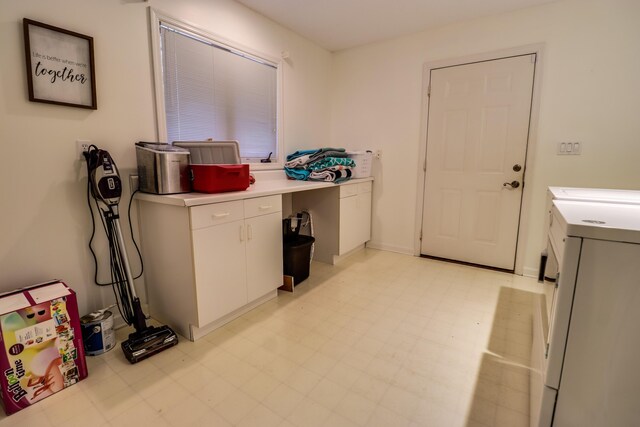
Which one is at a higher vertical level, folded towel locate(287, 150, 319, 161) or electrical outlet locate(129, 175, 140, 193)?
folded towel locate(287, 150, 319, 161)

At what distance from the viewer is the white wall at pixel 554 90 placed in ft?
7.87

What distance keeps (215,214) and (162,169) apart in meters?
0.40

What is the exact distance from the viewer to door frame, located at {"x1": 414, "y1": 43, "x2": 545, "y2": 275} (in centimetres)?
267

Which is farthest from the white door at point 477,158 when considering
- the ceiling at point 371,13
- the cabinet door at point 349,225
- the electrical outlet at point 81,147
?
the electrical outlet at point 81,147

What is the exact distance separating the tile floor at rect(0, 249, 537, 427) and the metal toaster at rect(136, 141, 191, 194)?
930 mm

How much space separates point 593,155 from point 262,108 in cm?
282

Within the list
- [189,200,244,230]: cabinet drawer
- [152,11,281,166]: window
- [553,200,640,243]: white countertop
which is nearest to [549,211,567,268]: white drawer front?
[553,200,640,243]: white countertop

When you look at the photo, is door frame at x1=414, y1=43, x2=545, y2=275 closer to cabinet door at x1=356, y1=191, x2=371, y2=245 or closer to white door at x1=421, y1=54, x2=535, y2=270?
white door at x1=421, y1=54, x2=535, y2=270

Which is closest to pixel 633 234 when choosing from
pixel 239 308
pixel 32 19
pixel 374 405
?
pixel 374 405

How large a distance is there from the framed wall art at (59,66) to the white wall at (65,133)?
0.04m

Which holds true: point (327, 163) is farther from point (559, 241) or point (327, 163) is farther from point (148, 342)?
point (559, 241)

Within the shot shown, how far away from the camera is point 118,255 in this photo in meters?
1.84

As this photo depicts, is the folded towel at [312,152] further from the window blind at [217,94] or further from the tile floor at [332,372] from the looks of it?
the tile floor at [332,372]

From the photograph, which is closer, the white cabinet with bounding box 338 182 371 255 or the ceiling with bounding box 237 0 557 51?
the ceiling with bounding box 237 0 557 51
